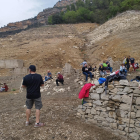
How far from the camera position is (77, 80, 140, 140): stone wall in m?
3.76

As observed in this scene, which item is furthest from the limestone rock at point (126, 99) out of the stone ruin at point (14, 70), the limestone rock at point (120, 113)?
the stone ruin at point (14, 70)

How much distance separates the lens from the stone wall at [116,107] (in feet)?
12.3

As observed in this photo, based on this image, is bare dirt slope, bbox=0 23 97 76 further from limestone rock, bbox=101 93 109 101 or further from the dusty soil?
limestone rock, bbox=101 93 109 101

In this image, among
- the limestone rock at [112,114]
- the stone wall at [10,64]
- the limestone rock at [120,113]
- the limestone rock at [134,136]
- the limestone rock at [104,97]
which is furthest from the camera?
the stone wall at [10,64]

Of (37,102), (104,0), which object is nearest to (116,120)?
(37,102)

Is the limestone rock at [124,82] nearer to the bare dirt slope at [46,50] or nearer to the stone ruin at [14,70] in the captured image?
the stone ruin at [14,70]

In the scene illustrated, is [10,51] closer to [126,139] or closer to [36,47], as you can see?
[36,47]

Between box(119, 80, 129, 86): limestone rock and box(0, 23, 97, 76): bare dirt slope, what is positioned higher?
box(0, 23, 97, 76): bare dirt slope

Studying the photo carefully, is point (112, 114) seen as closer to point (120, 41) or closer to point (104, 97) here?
point (104, 97)

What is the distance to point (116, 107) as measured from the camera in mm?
4051

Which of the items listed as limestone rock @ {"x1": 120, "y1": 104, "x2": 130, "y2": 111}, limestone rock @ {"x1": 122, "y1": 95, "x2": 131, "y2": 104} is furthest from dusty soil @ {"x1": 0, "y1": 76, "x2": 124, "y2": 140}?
limestone rock @ {"x1": 122, "y1": 95, "x2": 131, "y2": 104}

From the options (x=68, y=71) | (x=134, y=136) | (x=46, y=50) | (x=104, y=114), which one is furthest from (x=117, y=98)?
(x=46, y=50)

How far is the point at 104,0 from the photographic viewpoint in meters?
46.9

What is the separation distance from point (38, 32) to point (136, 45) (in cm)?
2181
